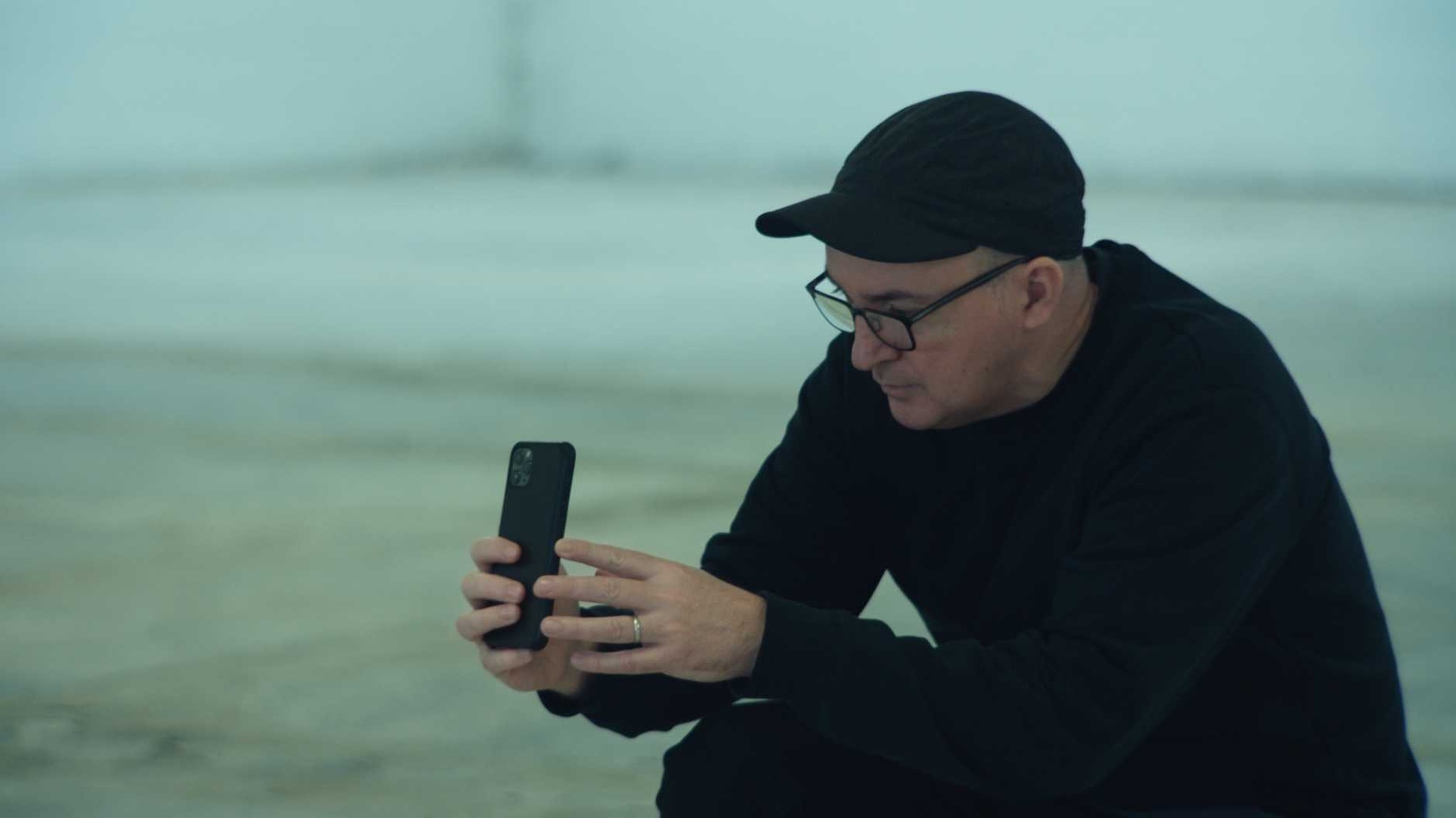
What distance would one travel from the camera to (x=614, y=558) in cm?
109

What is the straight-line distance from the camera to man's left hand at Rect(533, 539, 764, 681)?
42.1 inches

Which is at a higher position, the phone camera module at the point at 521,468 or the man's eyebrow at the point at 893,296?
the man's eyebrow at the point at 893,296

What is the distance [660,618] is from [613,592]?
4 centimetres

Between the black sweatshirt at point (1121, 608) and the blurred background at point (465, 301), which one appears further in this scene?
the blurred background at point (465, 301)

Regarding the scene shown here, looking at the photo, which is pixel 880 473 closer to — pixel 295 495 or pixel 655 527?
pixel 655 527

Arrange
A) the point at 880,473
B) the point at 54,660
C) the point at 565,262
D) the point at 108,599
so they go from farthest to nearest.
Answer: the point at 565,262 < the point at 108,599 < the point at 54,660 < the point at 880,473

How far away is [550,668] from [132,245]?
17.1 feet

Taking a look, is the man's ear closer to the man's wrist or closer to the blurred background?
the man's wrist

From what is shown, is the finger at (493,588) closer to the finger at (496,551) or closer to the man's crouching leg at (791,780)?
the finger at (496,551)

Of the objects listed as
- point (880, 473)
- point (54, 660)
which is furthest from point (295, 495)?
point (880, 473)

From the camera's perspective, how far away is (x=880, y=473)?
1.35m

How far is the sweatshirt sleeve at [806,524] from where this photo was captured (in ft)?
4.49

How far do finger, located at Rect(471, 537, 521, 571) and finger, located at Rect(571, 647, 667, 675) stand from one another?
97 millimetres

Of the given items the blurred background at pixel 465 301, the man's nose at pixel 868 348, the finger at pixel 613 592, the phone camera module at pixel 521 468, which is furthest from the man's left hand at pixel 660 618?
the blurred background at pixel 465 301
